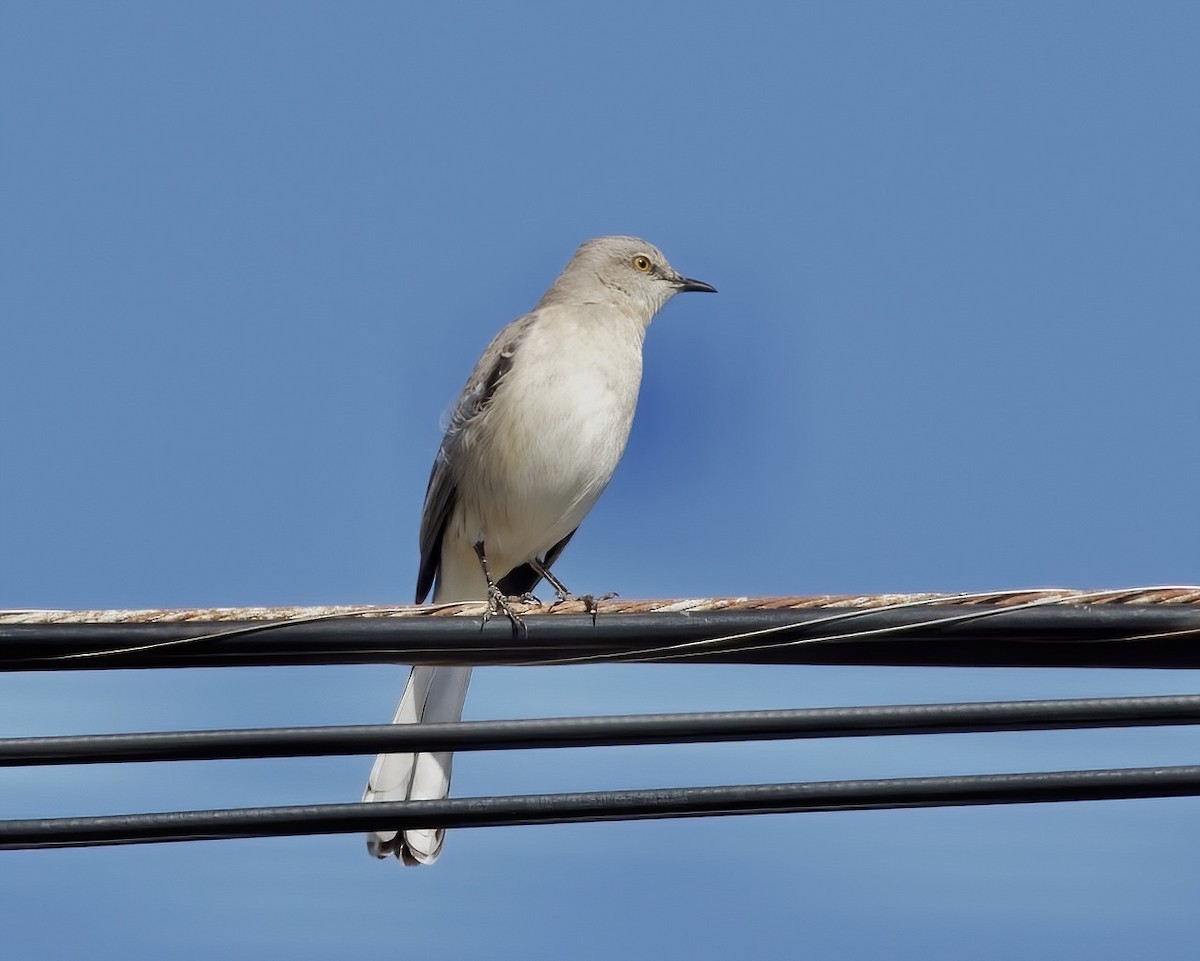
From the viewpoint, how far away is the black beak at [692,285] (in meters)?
8.34

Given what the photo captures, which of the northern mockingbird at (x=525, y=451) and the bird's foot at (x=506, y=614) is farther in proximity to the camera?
the northern mockingbird at (x=525, y=451)

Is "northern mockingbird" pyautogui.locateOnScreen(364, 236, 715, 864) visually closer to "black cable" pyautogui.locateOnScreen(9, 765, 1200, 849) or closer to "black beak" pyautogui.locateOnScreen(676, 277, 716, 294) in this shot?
"black beak" pyautogui.locateOnScreen(676, 277, 716, 294)

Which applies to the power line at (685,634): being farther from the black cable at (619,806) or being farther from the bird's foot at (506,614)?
the black cable at (619,806)

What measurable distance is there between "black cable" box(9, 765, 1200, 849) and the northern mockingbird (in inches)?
114

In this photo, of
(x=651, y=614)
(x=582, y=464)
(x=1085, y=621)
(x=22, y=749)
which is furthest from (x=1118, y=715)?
(x=582, y=464)

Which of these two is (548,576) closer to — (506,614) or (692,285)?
(692,285)

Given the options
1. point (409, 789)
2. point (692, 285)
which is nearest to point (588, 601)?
point (409, 789)

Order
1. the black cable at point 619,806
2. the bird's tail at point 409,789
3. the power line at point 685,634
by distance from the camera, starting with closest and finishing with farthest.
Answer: the black cable at point 619,806
the power line at point 685,634
the bird's tail at point 409,789

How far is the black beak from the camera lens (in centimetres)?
834

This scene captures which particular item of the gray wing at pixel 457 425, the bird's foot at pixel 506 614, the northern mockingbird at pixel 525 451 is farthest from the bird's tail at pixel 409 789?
the gray wing at pixel 457 425

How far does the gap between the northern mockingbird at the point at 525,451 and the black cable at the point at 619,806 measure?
2.90 metres

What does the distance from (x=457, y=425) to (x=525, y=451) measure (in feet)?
1.98

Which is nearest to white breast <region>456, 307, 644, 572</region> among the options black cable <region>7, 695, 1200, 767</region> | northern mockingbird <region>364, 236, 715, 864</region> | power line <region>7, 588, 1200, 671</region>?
northern mockingbird <region>364, 236, 715, 864</region>

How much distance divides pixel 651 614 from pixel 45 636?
4.75ft
